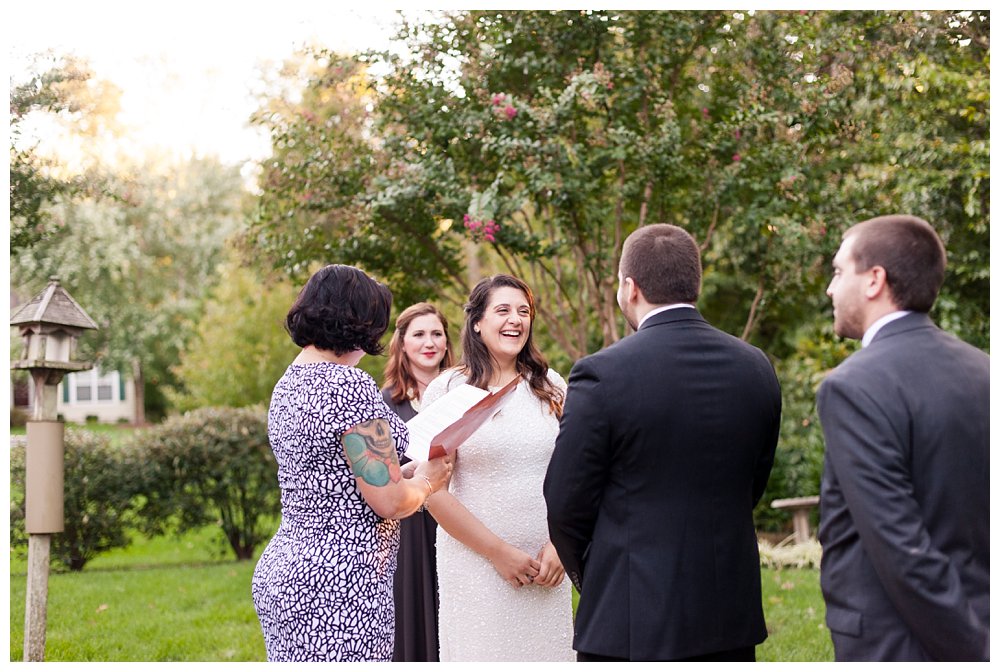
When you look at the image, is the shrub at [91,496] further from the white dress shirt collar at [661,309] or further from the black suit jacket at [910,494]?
the black suit jacket at [910,494]

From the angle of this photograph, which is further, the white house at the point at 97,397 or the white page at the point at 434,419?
the white house at the point at 97,397

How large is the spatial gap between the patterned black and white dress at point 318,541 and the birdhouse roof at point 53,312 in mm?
2800

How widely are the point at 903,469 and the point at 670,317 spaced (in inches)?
30.5

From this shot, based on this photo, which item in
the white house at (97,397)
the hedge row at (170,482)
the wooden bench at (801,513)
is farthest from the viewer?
the white house at (97,397)

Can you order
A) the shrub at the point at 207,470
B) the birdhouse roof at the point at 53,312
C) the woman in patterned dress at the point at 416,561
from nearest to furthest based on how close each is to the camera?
1. the woman in patterned dress at the point at 416,561
2. the birdhouse roof at the point at 53,312
3. the shrub at the point at 207,470

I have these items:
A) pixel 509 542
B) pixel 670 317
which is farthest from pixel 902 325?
pixel 509 542

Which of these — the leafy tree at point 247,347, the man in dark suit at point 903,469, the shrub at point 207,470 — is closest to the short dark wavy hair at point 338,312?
the man in dark suit at point 903,469

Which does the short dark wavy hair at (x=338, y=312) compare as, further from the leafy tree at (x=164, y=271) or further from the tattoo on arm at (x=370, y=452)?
the leafy tree at (x=164, y=271)

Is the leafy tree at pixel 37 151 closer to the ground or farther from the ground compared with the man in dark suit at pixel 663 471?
farther from the ground

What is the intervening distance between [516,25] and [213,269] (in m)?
22.9

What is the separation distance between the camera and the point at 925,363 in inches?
94.4

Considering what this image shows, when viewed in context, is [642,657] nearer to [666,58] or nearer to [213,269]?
[666,58]

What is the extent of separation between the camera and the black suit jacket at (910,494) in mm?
2295

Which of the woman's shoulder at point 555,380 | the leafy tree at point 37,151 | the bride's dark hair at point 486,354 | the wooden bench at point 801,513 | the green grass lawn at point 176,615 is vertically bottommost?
the green grass lawn at point 176,615
